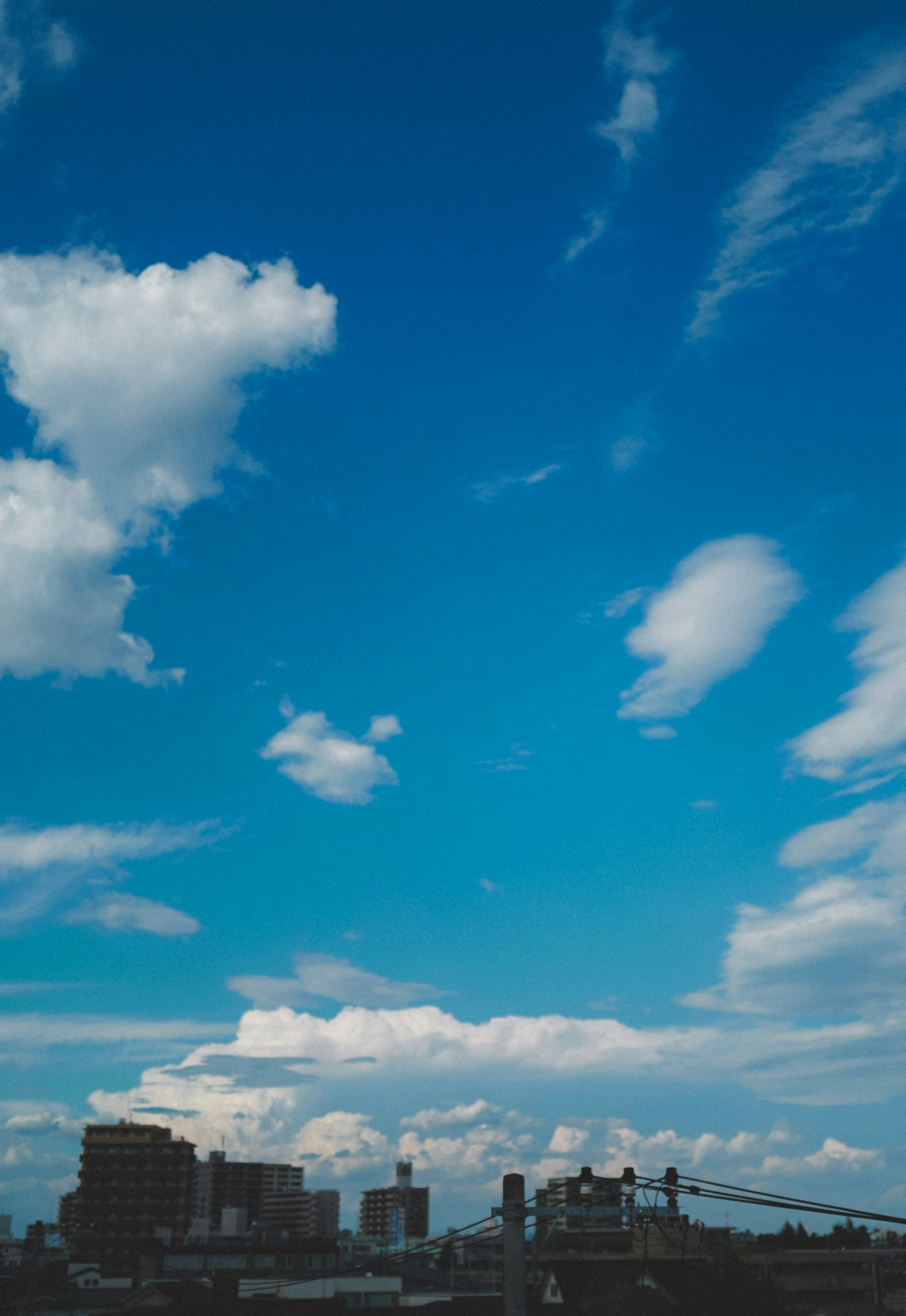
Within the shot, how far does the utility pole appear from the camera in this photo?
2092 cm

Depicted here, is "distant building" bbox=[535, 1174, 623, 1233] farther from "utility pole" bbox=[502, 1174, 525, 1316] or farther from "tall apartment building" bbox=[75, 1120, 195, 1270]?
"tall apartment building" bbox=[75, 1120, 195, 1270]

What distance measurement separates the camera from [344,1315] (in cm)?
5788

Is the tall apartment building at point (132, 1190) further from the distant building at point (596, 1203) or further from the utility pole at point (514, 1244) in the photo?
the utility pole at point (514, 1244)

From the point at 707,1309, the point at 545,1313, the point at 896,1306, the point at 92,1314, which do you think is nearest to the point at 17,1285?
the point at 92,1314

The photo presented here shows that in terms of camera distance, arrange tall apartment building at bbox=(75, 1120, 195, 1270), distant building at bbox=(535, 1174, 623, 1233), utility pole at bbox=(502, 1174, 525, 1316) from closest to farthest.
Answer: utility pole at bbox=(502, 1174, 525, 1316)
distant building at bbox=(535, 1174, 623, 1233)
tall apartment building at bbox=(75, 1120, 195, 1270)

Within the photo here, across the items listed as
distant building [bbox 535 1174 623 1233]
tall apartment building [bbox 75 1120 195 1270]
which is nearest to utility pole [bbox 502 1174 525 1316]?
distant building [bbox 535 1174 623 1233]

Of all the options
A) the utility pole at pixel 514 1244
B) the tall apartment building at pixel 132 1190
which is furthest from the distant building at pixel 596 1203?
the tall apartment building at pixel 132 1190

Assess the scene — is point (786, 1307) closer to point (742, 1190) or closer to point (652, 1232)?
point (652, 1232)

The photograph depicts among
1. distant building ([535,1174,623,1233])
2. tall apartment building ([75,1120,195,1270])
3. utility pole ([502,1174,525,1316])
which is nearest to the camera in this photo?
utility pole ([502,1174,525,1316])

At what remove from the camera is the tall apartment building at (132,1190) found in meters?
140

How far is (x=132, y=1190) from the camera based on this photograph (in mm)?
144375

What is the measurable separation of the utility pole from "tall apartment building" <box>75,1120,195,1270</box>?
140 metres

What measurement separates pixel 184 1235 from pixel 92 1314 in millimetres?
82420

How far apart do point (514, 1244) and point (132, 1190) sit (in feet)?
484
